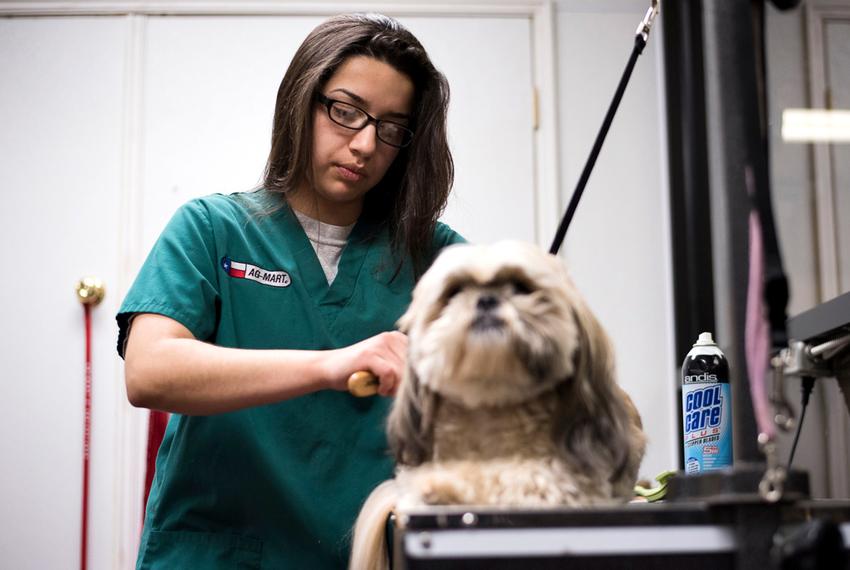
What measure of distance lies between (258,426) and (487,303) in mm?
605

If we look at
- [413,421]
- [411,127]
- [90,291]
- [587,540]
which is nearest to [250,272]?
[411,127]

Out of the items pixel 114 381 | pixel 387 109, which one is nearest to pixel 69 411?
pixel 114 381

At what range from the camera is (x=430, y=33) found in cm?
291

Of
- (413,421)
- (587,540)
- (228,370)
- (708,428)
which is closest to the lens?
(587,540)

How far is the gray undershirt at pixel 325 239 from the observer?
1610 millimetres

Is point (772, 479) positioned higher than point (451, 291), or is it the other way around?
point (451, 291)

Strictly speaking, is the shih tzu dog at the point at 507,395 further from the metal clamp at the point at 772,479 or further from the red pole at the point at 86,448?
the red pole at the point at 86,448

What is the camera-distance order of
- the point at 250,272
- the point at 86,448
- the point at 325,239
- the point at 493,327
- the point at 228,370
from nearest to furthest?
the point at 493,327 → the point at 228,370 → the point at 250,272 → the point at 325,239 → the point at 86,448

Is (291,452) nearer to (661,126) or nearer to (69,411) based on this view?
(69,411)

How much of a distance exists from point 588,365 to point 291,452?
0.60m

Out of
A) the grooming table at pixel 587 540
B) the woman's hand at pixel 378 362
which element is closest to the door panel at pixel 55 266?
the woman's hand at pixel 378 362

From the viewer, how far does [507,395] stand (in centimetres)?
98

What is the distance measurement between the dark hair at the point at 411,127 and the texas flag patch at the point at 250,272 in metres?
0.16

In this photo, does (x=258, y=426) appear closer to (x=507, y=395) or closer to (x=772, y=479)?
(x=507, y=395)
